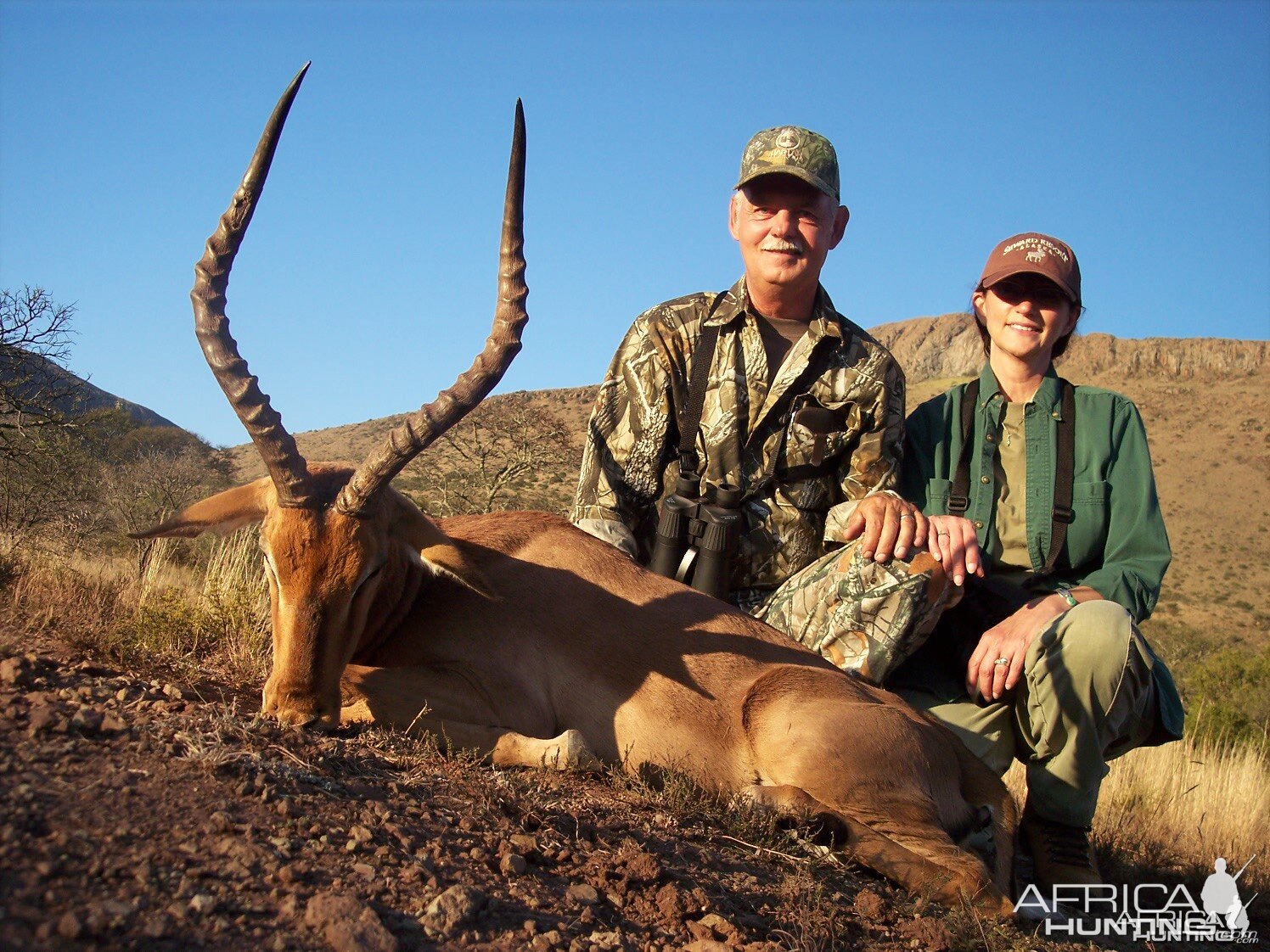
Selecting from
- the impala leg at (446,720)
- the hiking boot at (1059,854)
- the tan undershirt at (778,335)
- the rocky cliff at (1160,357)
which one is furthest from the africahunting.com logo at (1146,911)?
the rocky cliff at (1160,357)

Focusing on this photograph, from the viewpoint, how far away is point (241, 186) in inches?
183

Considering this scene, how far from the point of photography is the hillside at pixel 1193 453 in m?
35.3

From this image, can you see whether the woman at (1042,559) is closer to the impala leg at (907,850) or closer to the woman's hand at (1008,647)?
the woman's hand at (1008,647)

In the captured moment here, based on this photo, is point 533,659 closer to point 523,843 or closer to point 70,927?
point 523,843

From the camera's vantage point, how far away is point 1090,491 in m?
6.32

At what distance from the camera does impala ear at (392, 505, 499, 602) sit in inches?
205

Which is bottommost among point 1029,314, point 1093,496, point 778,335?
point 1093,496

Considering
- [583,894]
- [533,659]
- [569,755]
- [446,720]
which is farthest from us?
[533,659]

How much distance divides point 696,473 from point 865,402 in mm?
1278

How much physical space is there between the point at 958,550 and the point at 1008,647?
0.63m

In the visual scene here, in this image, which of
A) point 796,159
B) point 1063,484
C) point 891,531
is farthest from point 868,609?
point 796,159

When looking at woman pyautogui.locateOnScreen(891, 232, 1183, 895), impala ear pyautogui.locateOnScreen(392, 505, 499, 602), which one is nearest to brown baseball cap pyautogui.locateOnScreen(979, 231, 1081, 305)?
woman pyautogui.locateOnScreen(891, 232, 1183, 895)

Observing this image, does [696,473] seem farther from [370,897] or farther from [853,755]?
[370,897]

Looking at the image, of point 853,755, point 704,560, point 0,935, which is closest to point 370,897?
point 0,935
